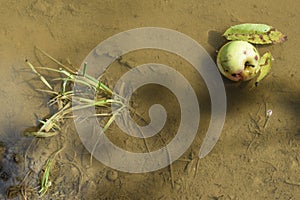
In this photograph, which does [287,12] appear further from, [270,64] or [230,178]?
[230,178]

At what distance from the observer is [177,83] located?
8.19ft

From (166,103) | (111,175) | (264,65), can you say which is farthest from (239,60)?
(111,175)

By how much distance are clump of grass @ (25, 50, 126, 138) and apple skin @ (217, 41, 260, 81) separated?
59 cm

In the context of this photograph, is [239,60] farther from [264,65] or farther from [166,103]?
[166,103]

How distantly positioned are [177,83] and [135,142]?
390 mm

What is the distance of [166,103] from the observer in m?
2.47

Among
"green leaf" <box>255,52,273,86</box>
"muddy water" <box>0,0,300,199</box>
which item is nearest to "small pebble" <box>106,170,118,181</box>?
"muddy water" <box>0,0,300,199</box>

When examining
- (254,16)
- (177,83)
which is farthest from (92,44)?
(254,16)

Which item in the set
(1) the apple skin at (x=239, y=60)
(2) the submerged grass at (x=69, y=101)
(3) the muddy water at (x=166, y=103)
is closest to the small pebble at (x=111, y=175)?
(3) the muddy water at (x=166, y=103)

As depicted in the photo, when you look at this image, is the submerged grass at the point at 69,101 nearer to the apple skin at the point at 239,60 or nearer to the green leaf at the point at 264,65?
the apple skin at the point at 239,60

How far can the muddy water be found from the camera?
2.39 metres

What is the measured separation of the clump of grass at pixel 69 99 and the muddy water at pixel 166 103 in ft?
0.16

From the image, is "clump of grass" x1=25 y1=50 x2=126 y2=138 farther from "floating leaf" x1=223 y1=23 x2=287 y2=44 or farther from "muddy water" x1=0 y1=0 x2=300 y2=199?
"floating leaf" x1=223 y1=23 x2=287 y2=44

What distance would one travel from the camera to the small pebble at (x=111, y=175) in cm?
242
